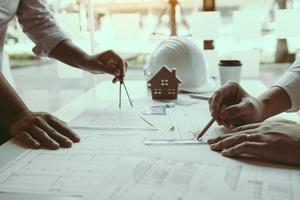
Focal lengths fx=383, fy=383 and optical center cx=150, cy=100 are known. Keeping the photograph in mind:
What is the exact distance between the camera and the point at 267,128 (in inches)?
33.4

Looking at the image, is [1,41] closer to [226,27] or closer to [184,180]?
[184,180]

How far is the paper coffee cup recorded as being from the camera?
1.51 meters

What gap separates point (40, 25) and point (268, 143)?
3.38ft


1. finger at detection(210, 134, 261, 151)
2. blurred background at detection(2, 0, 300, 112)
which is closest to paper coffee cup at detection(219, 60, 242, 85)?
blurred background at detection(2, 0, 300, 112)

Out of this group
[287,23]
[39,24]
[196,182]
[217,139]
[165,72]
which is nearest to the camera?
[196,182]

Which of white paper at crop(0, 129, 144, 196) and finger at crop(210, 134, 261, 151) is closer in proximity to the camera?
white paper at crop(0, 129, 144, 196)

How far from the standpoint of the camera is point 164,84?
4.58ft

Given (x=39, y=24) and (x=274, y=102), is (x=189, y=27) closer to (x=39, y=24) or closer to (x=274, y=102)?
(x=39, y=24)

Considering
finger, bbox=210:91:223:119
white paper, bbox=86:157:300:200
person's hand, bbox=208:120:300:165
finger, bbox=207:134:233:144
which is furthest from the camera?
finger, bbox=210:91:223:119

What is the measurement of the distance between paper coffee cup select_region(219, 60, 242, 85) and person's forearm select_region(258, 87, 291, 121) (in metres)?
0.40

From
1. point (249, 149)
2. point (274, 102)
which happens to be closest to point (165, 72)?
point (274, 102)

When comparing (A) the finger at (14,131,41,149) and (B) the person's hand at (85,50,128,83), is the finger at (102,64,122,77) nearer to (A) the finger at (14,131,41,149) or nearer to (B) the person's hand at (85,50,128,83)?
(B) the person's hand at (85,50,128,83)

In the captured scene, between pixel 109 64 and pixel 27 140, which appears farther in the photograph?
pixel 109 64

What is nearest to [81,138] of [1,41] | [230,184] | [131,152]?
[131,152]
